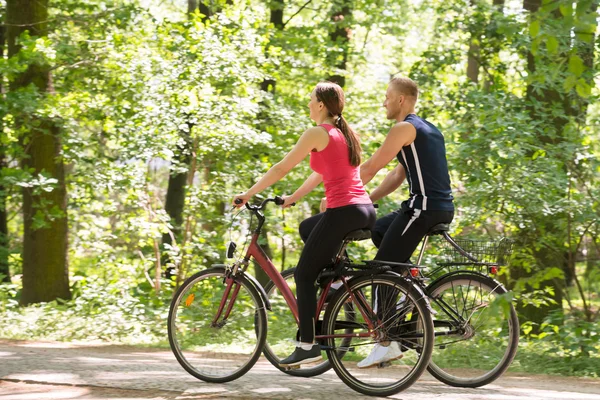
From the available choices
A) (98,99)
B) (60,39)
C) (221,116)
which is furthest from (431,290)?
(60,39)

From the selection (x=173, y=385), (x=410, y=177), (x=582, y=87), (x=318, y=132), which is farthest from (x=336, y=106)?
(x=173, y=385)

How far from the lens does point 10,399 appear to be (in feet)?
17.6

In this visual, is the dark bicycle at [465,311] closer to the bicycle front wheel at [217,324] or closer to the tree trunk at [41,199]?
the bicycle front wheel at [217,324]

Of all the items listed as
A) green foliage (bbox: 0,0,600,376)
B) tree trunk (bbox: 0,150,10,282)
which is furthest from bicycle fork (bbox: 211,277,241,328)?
tree trunk (bbox: 0,150,10,282)

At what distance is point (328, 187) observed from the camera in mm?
5492

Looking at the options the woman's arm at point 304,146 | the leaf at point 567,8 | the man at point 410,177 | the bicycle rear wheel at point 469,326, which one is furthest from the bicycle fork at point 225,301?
the leaf at point 567,8

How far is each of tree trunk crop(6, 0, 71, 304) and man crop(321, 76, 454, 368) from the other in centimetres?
680

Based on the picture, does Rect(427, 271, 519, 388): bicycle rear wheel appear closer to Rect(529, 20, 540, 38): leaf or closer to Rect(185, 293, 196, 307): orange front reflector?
Rect(185, 293, 196, 307): orange front reflector

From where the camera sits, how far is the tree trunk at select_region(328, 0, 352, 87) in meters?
15.3

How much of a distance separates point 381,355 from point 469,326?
2.37 ft

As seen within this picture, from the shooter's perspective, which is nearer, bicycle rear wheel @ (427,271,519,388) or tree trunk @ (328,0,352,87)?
bicycle rear wheel @ (427,271,519,388)

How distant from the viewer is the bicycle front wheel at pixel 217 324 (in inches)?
231

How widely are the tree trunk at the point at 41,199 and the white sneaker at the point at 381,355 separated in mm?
6974

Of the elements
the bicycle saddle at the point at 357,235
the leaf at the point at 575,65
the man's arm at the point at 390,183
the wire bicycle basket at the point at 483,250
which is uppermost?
the leaf at the point at 575,65
